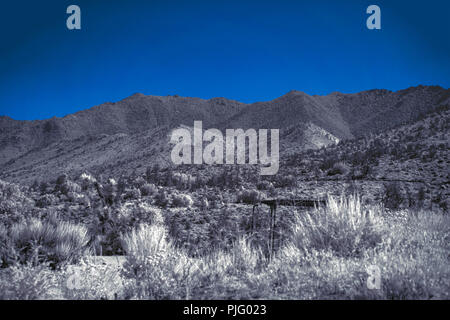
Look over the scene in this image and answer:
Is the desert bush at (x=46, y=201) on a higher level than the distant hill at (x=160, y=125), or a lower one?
lower

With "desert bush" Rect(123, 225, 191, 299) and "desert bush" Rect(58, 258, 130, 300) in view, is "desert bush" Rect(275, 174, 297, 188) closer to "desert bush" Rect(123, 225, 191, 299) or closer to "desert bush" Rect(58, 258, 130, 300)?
"desert bush" Rect(123, 225, 191, 299)

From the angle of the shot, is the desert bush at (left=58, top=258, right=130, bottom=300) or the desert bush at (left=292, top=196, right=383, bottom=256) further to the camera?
the desert bush at (left=292, top=196, right=383, bottom=256)

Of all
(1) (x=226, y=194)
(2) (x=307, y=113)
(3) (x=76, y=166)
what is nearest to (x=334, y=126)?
(2) (x=307, y=113)

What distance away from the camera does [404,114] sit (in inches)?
2785

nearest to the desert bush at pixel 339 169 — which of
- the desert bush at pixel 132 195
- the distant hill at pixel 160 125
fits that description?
the desert bush at pixel 132 195

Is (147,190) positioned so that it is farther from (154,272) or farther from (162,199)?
(154,272)

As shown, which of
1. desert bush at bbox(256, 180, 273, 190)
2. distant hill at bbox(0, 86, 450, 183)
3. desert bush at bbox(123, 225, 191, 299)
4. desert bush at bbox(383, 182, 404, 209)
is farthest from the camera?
distant hill at bbox(0, 86, 450, 183)

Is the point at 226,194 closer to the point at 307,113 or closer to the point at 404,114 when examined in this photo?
the point at 307,113

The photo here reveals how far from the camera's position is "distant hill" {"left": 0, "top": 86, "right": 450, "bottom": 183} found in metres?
45.5

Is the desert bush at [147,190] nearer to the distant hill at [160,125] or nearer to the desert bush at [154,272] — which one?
the desert bush at [154,272]

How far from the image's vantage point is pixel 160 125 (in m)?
64.2

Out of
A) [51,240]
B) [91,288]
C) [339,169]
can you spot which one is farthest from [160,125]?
[91,288]

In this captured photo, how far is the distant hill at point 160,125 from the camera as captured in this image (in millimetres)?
45500

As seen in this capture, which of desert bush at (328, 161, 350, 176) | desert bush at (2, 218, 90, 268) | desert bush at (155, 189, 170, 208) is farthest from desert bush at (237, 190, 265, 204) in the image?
desert bush at (2, 218, 90, 268)
